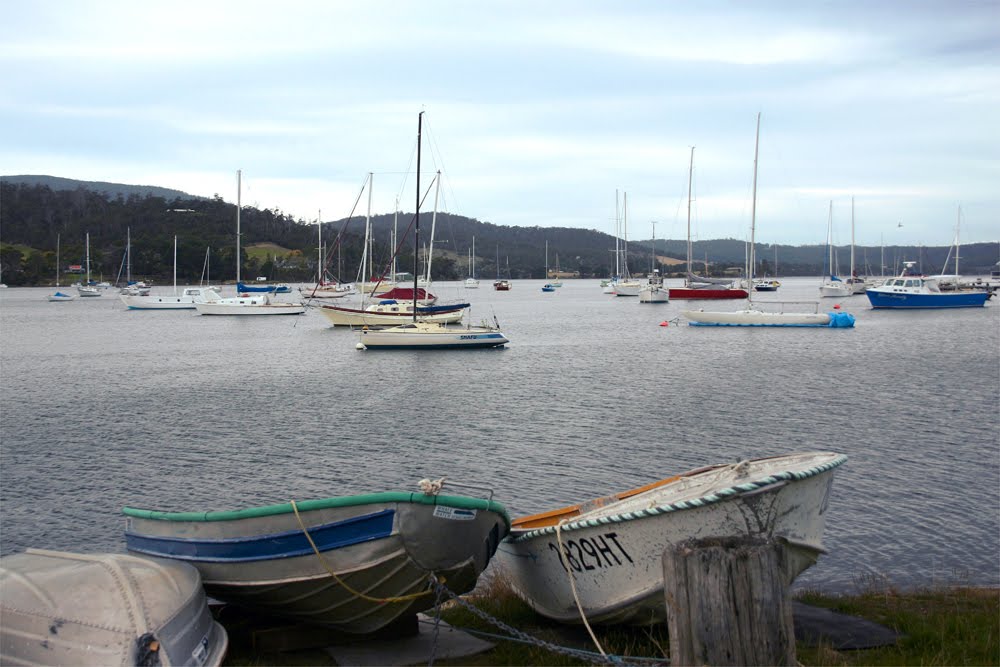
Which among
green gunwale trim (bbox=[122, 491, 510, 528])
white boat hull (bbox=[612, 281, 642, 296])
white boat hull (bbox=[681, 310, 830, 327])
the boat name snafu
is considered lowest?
the boat name snafu

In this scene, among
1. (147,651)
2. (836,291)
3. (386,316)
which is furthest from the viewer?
(836,291)

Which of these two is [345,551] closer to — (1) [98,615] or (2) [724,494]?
(1) [98,615]

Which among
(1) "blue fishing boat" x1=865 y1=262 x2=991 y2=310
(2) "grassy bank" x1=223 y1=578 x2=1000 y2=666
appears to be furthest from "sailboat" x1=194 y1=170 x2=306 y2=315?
(2) "grassy bank" x1=223 y1=578 x2=1000 y2=666

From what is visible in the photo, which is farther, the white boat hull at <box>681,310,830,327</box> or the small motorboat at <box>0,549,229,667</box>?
the white boat hull at <box>681,310,830,327</box>

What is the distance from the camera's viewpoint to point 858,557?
44.2ft

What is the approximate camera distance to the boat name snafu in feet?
26.2

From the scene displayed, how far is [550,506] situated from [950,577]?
22.0 feet

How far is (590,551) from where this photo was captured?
824 cm

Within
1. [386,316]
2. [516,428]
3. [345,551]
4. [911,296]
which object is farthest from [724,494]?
[911,296]

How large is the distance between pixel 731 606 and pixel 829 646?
12.1 feet

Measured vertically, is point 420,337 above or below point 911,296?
below

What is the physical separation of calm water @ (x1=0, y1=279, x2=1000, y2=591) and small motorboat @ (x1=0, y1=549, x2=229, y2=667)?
7.49 metres

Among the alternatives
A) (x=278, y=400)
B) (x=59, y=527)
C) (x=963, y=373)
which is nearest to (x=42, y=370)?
(x=278, y=400)

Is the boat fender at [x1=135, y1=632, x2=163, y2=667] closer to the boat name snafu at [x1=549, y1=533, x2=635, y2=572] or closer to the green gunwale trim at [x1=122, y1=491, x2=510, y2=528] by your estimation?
the green gunwale trim at [x1=122, y1=491, x2=510, y2=528]
